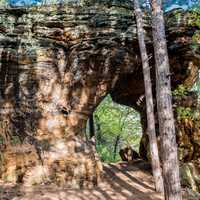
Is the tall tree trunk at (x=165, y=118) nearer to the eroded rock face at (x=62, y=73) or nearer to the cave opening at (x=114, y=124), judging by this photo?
the eroded rock face at (x=62, y=73)

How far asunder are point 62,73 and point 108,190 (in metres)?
5.45

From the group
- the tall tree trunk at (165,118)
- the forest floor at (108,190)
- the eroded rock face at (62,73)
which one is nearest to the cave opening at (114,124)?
the forest floor at (108,190)

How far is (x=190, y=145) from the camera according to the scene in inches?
619

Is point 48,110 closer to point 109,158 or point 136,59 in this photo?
point 136,59

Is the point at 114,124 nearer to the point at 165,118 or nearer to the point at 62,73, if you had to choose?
the point at 62,73

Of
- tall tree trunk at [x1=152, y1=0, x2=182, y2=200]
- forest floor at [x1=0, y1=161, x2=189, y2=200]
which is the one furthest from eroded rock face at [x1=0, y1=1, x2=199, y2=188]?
tall tree trunk at [x1=152, y1=0, x2=182, y2=200]

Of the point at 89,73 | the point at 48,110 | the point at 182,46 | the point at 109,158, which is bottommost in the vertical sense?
the point at 109,158

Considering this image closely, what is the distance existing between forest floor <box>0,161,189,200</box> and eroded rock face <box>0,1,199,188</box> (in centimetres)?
77

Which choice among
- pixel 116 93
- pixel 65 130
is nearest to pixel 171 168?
pixel 65 130

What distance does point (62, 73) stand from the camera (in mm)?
14188

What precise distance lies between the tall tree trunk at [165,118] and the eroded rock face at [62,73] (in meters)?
5.67

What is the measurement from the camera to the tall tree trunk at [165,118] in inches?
290

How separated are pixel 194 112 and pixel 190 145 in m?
1.66

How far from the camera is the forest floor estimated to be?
34.8 feet
